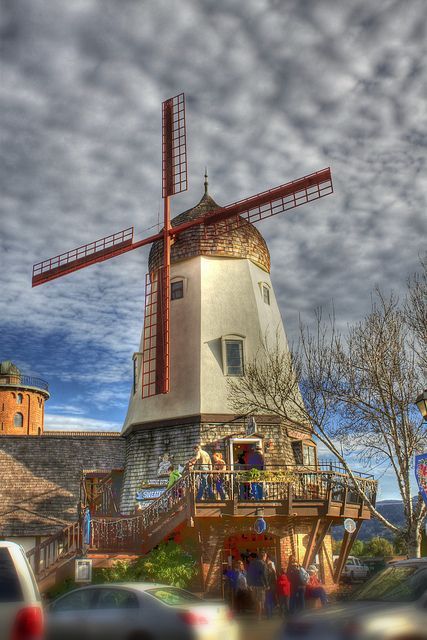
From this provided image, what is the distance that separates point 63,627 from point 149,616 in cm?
133

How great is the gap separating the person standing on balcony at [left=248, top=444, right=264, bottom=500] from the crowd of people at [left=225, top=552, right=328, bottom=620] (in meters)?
1.96

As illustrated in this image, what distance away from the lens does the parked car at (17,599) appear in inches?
247

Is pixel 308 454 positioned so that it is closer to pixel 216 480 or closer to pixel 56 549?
pixel 216 480

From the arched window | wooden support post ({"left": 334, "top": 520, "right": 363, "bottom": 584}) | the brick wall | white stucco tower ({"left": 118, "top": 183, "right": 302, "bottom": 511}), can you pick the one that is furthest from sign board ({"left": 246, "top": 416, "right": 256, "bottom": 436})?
the arched window

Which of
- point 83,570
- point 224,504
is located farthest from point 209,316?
point 83,570

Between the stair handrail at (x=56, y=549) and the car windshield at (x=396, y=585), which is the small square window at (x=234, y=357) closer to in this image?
the stair handrail at (x=56, y=549)

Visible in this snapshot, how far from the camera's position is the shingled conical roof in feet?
95.6

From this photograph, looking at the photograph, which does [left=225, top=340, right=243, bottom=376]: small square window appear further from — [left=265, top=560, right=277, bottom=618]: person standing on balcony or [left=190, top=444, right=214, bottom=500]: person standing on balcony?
[left=265, top=560, right=277, bottom=618]: person standing on balcony

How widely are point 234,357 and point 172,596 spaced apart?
56.2ft

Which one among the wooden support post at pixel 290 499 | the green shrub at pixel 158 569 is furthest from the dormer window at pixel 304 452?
the green shrub at pixel 158 569

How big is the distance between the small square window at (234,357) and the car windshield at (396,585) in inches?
684

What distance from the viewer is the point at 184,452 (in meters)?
25.6

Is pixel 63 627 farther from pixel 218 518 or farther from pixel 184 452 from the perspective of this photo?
pixel 184 452

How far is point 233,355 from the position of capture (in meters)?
27.6
